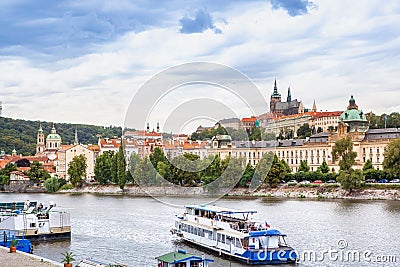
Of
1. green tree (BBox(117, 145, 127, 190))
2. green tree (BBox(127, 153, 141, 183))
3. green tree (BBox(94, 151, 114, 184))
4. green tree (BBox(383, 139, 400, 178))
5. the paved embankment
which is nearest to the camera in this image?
the paved embankment

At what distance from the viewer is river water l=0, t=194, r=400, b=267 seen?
37594mm

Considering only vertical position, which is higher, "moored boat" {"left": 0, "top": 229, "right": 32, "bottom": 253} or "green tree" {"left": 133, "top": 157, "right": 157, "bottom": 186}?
"green tree" {"left": 133, "top": 157, "right": 157, "bottom": 186}

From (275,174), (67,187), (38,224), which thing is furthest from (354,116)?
(38,224)

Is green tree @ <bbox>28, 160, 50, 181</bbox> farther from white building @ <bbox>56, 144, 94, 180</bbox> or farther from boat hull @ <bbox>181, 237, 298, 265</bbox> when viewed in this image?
boat hull @ <bbox>181, 237, 298, 265</bbox>

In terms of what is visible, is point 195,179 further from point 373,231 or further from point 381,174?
point 373,231

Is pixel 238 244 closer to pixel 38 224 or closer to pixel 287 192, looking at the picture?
pixel 38 224

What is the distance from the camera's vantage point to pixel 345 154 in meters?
97.4

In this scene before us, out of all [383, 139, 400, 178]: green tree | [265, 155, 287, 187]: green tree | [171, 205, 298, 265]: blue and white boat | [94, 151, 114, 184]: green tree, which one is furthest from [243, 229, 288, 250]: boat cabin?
[94, 151, 114, 184]: green tree

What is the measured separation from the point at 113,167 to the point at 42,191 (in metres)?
23.8

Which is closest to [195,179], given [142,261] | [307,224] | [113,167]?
[113,167]

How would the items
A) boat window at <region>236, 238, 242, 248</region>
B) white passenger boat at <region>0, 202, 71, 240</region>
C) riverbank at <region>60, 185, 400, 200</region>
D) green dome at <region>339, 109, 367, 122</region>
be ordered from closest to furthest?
boat window at <region>236, 238, 242, 248</region>, white passenger boat at <region>0, 202, 71, 240</region>, riverbank at <region>60, 185, 400, 200</region>, green dome at <region>339, 109, 367, 122</region>

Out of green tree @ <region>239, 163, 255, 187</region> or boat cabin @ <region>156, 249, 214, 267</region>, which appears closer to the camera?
boat cabin @ <region>156, 249, 214, 267</region>

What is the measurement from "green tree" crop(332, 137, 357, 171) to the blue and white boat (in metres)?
52.8

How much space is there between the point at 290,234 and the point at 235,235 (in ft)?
30.4
